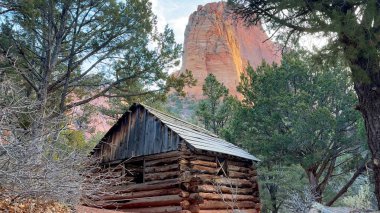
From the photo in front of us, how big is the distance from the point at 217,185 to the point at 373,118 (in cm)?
566

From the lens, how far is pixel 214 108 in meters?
25.1

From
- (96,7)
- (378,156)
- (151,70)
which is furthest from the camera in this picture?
(151,70)

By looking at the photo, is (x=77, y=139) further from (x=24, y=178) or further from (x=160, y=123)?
(x=24, y=178)

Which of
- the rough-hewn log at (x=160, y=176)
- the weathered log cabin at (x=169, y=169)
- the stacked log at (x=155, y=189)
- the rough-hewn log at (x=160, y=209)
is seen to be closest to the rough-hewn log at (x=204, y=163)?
the weathered log cabin at (x=169, y=169)

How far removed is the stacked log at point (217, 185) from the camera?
11.3 m

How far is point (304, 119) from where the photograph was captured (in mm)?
16328

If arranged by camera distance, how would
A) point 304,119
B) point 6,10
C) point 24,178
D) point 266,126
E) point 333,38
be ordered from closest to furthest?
point 24,178
point 333,38
point 6,10
point 304,119
point 266,126

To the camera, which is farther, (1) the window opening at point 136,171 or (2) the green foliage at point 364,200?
(2) the green foliage at point 364,200

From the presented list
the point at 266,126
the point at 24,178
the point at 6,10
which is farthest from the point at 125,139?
the point at 24,178

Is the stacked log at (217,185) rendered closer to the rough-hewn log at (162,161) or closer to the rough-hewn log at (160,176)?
the rough-hewn log at (162,161)

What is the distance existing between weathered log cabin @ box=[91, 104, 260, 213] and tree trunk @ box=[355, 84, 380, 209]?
14.8 ft

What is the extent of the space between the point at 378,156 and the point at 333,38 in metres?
2.54

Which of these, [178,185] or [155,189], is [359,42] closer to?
[178,185]

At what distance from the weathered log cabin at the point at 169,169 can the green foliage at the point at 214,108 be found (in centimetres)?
997
